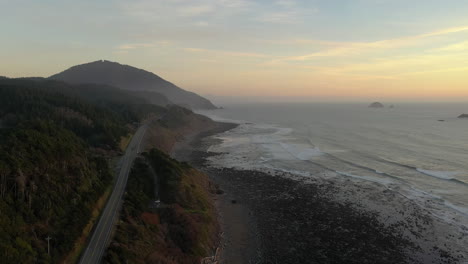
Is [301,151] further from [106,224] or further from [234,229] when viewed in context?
[106,224]

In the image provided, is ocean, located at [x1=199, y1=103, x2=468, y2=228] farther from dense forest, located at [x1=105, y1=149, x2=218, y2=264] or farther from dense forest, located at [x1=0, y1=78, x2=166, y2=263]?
dense forest, located at [x1=0, y1=78, x2=166, y2=263]

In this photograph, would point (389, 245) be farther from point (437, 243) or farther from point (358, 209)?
point (358, 209)

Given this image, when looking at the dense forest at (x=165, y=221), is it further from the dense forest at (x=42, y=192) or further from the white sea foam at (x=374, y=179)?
the white sea foam at (x=374, y=179)

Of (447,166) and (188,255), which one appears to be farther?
(447,166)

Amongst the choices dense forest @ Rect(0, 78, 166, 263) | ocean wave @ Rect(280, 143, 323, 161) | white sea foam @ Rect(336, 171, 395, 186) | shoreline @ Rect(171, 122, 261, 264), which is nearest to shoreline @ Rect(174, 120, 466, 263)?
shoreline @ Rect(171, 122, 261, 264)

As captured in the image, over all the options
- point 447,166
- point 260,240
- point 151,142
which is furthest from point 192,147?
point 447,166
